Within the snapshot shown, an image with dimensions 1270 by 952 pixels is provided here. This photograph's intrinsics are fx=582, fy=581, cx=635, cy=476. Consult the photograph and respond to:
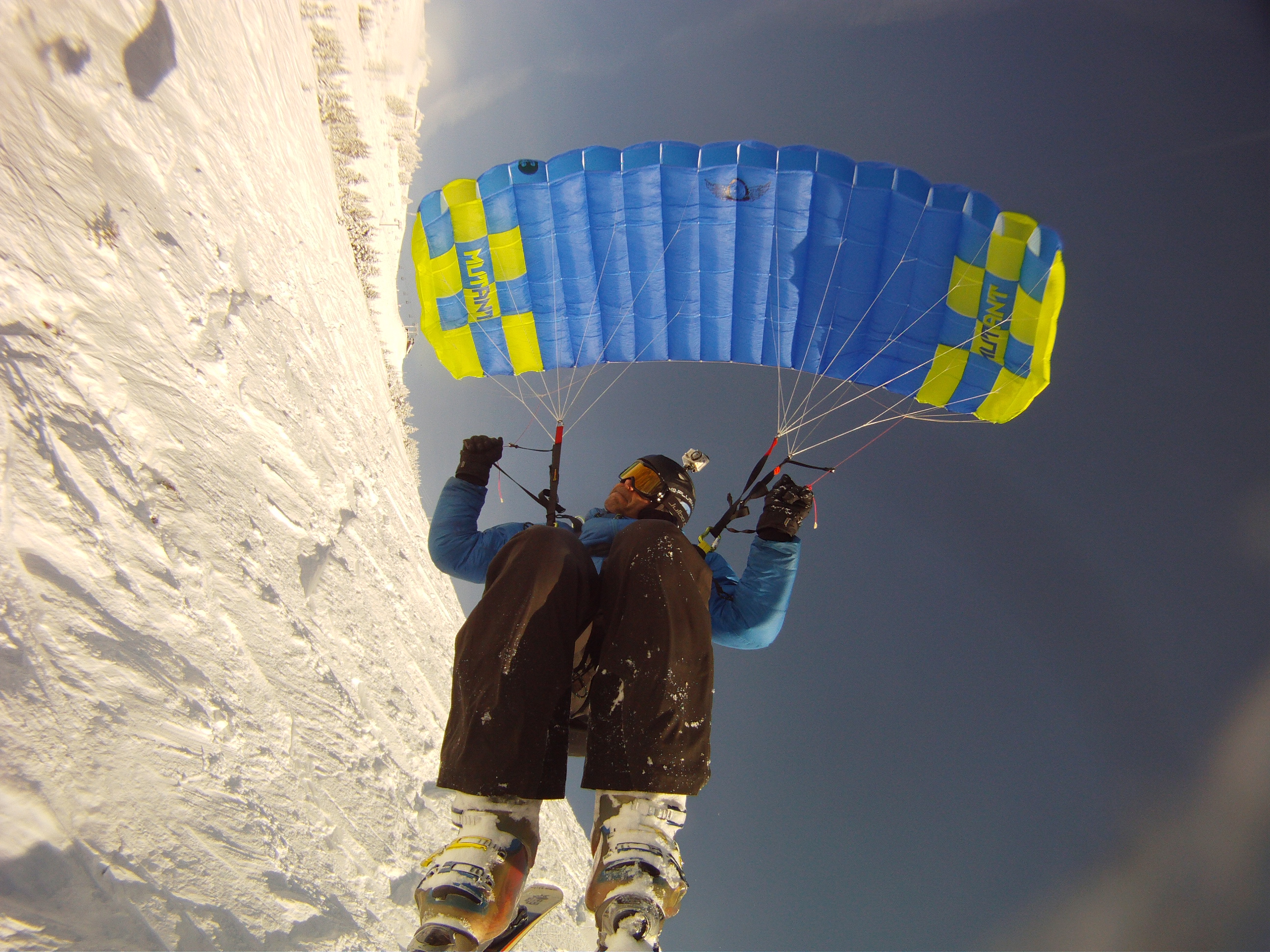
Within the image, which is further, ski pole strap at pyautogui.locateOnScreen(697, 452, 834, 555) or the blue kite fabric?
the blue kite fabric

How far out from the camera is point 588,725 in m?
1.70

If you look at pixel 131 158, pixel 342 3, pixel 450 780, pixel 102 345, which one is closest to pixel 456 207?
pixel 131 158

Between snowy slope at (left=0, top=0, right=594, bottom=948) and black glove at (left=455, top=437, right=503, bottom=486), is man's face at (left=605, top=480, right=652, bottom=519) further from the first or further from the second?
snowy slope at (left=0, top=0, right=594, bottom=948)

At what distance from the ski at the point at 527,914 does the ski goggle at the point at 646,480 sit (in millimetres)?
1492

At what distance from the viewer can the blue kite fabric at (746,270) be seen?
12.7ft

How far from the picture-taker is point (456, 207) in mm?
4086

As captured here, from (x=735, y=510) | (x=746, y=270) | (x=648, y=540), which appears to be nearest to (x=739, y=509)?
(x=735, y=510)

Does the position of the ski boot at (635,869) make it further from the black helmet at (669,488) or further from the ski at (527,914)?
the black helmet at (669,488)

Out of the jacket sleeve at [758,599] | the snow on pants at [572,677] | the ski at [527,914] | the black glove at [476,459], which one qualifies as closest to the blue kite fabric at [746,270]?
the black glove at [476,459]

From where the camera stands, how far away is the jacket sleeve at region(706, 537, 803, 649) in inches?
94.3

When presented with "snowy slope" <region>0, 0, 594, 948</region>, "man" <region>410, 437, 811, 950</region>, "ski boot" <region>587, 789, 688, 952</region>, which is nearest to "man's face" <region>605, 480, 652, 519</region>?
"man" <region>410, 437, 811, 950</region>

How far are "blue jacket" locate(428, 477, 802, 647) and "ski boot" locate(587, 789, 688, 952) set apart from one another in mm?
905

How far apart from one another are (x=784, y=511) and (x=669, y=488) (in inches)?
20.5

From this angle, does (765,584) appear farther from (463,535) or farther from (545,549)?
(463,535)
